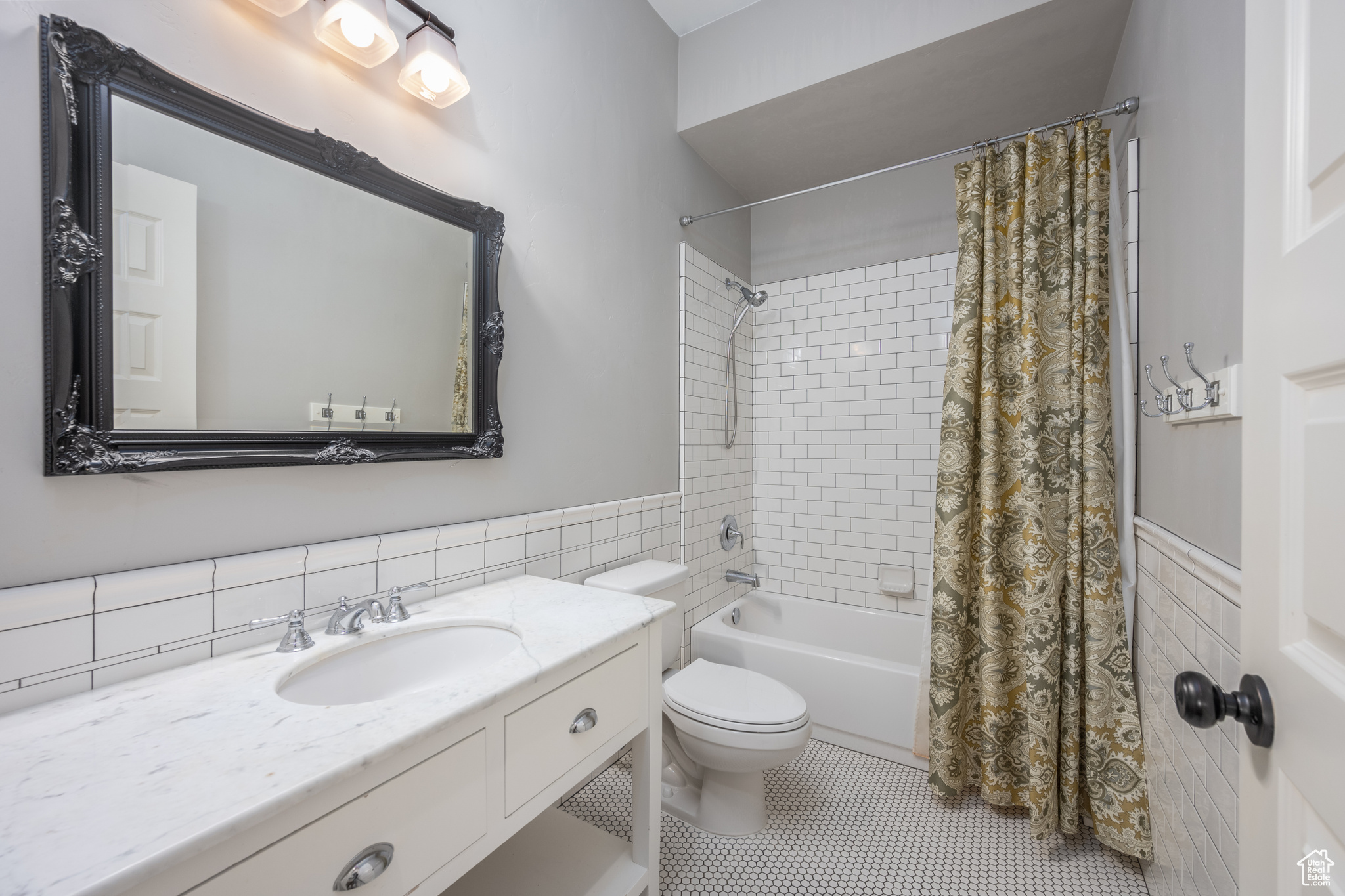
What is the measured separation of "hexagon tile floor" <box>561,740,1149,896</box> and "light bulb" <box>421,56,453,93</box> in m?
2.12

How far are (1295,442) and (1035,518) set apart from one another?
54.2 inches

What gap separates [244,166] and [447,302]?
486 millimetres

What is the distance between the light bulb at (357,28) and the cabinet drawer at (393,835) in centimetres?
Result: 143

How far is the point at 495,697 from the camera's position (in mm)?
915

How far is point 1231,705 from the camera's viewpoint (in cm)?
60

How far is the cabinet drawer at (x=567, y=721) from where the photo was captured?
0.99 m

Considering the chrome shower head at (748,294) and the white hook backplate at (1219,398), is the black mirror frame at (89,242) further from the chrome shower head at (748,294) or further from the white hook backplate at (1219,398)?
the chrome shower head at (748,294)

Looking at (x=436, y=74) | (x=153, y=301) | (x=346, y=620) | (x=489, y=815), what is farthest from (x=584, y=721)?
(x=436, y=74)

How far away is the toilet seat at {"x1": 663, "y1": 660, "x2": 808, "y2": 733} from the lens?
1.67 metres

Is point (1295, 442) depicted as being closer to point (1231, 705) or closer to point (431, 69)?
point (1231, 705)

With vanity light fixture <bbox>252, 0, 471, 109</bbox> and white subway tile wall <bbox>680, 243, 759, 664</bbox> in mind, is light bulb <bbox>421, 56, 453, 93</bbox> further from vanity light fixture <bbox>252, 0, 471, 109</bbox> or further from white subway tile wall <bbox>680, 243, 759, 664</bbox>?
white subway tile wall <bbox>680, 243, 759, 664</bbox>

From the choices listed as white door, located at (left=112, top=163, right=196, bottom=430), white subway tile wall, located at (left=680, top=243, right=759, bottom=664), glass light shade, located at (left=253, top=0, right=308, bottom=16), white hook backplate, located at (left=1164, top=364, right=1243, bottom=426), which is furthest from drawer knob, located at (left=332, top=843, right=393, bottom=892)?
white subway tile wall, located at (left=680, top=243, right=759, bottom=664)

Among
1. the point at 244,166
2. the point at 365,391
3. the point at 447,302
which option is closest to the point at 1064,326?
the point at 447,302

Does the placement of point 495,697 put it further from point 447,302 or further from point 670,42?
point 670,42
